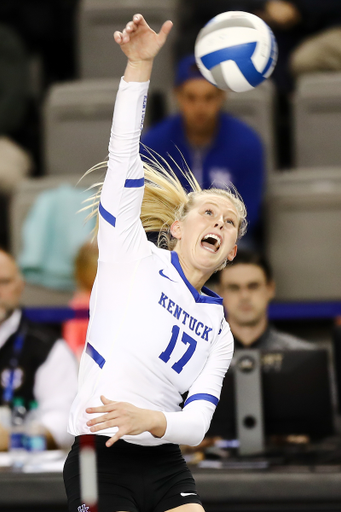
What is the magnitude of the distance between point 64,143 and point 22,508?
3197mm

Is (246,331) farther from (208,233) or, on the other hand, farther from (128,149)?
(128,149)

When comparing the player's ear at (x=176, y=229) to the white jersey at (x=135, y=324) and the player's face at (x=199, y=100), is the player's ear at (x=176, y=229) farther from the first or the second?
the player's face at (x=199, y=100)

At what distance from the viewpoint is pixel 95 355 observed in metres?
2.29

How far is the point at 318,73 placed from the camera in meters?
6.04

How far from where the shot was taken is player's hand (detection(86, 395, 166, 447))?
76.2 inches

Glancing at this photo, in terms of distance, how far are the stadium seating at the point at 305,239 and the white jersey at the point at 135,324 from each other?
292 cm

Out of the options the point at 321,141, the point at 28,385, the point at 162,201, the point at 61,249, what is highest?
the point at 321,141

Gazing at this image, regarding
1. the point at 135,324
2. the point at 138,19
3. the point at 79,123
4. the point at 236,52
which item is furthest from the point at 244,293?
the point at 79,123

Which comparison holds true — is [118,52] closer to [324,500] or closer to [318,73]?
[318,73]

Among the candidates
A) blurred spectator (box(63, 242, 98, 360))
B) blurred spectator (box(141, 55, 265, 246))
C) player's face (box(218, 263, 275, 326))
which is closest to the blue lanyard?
blurred spectator (box(63, 242, 98, 360))

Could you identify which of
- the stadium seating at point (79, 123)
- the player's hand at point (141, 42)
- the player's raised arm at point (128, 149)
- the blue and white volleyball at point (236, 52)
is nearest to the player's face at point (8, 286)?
the blue and white volleyball at point (236, 52)

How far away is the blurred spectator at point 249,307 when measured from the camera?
13.3 ft

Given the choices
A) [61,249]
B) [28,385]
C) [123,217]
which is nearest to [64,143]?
[61,249]

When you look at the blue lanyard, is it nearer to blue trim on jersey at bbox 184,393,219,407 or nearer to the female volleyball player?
the female volleyball player
